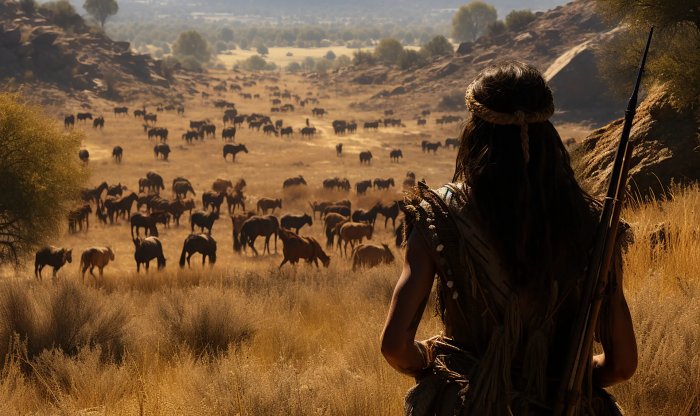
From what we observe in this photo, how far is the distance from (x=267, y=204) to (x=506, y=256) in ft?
102

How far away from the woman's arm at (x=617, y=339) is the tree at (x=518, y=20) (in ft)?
338

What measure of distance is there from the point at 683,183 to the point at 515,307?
10611 millimetres

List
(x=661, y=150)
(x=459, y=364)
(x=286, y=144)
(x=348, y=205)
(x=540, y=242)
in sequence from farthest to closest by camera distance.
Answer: (x=286, y=144) < (x=348, y=205) < (x=661, y=150) < (x=459, y=364) < (x=540, y=242)

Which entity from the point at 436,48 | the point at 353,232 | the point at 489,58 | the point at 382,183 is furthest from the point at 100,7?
the point at 353,232

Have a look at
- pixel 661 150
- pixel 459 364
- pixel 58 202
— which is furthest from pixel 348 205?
pixel 459 364

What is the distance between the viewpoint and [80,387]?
18.0 ft

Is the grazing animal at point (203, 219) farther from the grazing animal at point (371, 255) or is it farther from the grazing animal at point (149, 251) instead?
the grazing animal at point (371, 255)

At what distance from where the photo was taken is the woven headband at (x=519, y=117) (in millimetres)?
2316

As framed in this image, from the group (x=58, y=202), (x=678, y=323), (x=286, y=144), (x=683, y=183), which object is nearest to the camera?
(x=678, y=323)

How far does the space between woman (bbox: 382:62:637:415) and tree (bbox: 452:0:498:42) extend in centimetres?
16956

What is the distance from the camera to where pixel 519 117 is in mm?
2318

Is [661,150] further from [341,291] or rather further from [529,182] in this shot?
[529,182]

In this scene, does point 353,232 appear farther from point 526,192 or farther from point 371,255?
point 526,192

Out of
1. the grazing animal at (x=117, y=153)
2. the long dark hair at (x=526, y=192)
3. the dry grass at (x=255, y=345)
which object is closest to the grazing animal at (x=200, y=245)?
the dry grass at (x=255, y=345)
